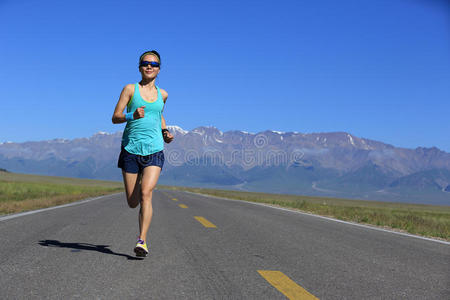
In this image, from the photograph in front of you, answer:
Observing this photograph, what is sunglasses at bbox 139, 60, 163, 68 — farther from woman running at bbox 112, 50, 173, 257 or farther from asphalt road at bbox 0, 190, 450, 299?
asphalt road at bbox 0, 190, 450, 299

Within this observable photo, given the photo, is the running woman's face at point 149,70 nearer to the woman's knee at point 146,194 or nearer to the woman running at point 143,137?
the woman running at point 143,137

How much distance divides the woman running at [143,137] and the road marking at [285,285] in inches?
59.8

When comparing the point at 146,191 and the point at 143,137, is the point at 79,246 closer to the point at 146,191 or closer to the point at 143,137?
the point at 146,191

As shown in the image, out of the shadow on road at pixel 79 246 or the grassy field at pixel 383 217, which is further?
the grassy field at pixel 383 217

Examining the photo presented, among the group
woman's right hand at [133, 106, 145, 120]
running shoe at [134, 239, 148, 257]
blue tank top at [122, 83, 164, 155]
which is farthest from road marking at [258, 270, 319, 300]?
woman's right hand at [133, 106, 145, 120]

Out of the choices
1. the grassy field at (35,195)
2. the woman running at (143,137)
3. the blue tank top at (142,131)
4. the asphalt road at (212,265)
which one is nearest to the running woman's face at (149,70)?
the woman running at (143,137)

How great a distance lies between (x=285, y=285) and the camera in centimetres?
376

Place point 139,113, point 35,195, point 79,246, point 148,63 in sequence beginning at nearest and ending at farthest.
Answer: point 139,113, point 148,63, point 79,246, point 35,195

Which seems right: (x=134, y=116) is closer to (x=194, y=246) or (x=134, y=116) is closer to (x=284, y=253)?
(x=194, y=246)

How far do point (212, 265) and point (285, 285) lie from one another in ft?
3.22

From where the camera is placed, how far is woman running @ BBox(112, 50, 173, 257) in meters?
4.78

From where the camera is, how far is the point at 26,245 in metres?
5.27

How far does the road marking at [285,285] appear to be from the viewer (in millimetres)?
3459

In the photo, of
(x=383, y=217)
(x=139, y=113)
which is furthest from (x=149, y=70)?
(x=383, y=217)
